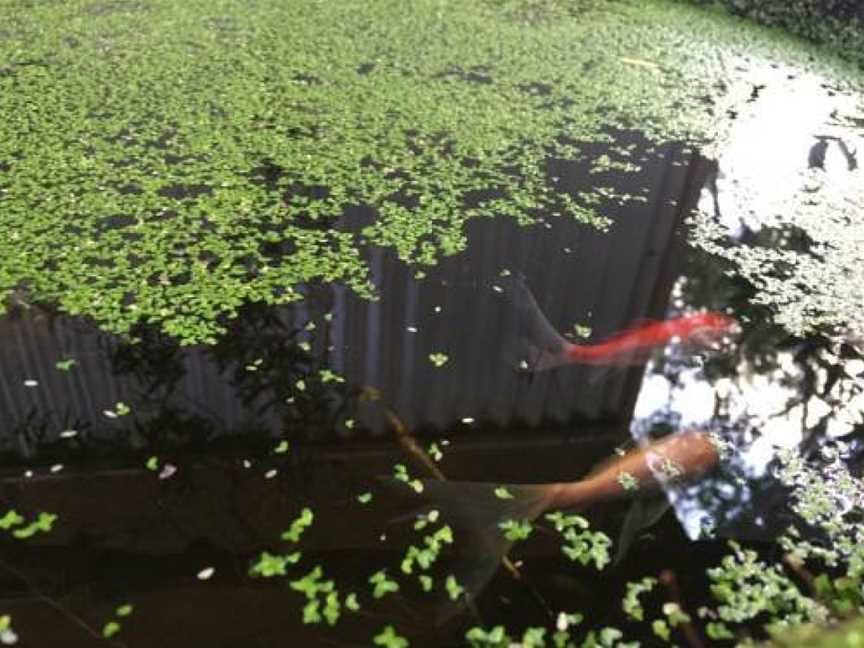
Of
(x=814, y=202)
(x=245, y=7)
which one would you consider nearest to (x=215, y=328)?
(x=814, y=202)

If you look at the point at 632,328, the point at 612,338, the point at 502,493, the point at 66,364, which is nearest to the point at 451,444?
the point at 502,493

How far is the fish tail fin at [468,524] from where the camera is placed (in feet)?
5.11

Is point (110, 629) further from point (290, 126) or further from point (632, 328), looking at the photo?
point (290, 126)

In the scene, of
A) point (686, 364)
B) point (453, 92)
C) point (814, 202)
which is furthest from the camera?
point (453, 92)

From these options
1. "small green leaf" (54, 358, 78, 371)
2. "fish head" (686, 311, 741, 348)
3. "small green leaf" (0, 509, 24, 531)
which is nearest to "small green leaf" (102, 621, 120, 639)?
"small green leaf" (0, 509, 24, 531)

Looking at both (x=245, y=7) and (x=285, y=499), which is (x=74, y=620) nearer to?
(x=285, y=499)

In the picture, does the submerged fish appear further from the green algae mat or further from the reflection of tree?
the green algae mat

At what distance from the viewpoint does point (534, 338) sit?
2.29m

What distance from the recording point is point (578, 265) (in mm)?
2590

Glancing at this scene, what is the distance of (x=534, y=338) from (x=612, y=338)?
231 millimetres

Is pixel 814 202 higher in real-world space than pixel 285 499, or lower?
higher

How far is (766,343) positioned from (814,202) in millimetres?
966

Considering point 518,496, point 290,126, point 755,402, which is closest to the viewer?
point 518,496

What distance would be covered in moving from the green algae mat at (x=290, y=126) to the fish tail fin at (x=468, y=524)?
77 centimetres
